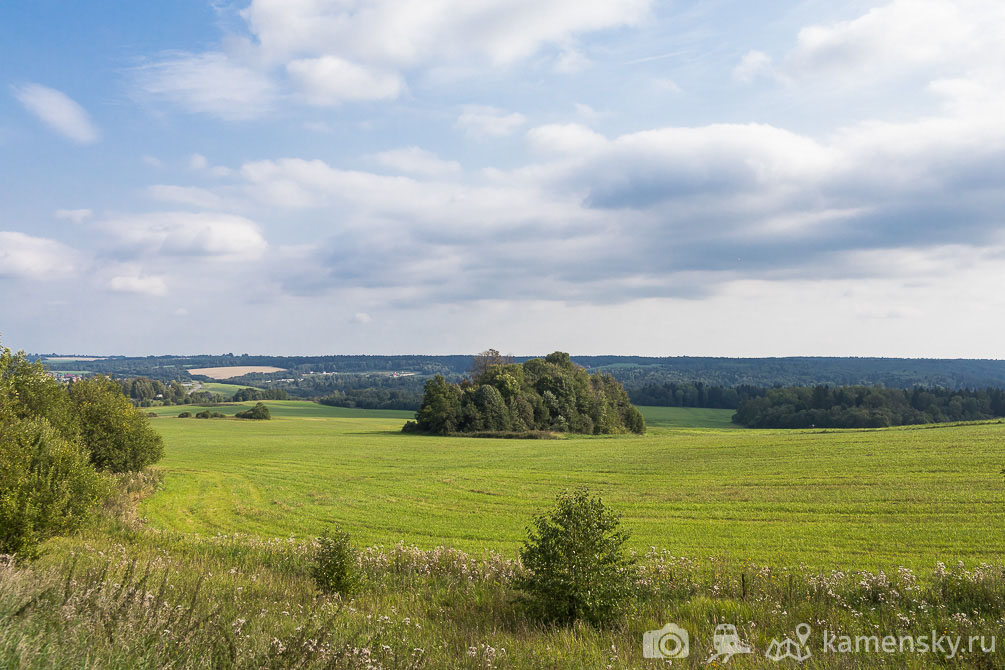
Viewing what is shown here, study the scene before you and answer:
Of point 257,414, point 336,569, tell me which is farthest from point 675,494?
point 257,414

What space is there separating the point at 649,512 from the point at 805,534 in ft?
23.2

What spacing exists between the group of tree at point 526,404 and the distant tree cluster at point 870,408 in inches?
1226

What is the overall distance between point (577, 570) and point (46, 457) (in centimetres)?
1658

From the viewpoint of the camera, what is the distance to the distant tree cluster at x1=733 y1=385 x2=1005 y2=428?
92.2 metres

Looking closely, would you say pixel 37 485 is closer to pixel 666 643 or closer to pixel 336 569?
pixel 336 569

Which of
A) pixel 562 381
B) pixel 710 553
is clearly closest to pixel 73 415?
pixel 710 553

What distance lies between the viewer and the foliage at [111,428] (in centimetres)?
3331

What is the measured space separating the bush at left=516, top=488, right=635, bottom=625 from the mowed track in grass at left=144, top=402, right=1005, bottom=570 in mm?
8774

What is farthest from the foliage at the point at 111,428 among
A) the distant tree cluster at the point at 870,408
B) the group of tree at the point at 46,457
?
the distant tree cluster at the point at 870,408

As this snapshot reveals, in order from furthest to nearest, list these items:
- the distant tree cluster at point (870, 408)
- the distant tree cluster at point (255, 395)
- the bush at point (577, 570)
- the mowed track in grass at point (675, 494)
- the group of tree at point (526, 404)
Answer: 1. the distant tree cluster at point (255, 395)
2. the distant tree cluster at point (870, 408)
3. the group of tree at point (526, 404)
4. the mowed track in grass at point (675, 494)
5. the bush at point (577, 570)

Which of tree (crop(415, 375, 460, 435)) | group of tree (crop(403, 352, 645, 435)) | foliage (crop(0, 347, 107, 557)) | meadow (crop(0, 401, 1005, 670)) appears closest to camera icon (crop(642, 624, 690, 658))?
meadow (crop(0, 401, 1005, 670))

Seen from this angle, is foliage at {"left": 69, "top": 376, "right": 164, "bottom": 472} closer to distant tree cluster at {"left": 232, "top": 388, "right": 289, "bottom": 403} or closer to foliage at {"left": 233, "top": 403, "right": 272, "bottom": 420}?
foliage at {"left": 233, "top": 403, "right": 272, "bottom": 420}

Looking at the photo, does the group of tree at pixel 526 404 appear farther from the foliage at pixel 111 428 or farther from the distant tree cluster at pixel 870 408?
the foliage at pixel 111 428

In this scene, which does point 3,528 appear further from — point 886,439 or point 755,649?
point 886,439
